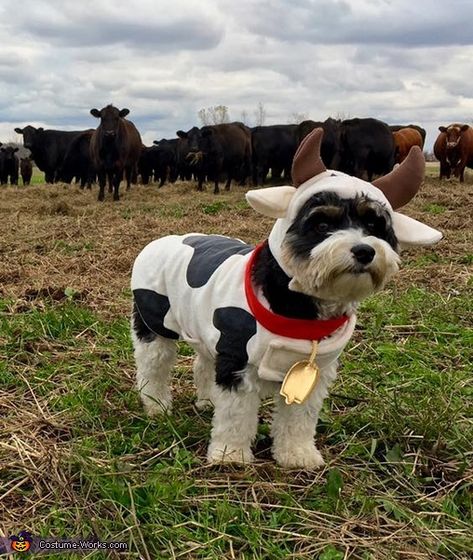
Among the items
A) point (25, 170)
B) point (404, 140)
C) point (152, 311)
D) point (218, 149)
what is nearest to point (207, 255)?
point (152, 311)

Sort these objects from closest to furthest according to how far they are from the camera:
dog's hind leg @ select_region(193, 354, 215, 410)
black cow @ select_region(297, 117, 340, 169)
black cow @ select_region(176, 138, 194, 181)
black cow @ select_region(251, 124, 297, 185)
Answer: dog's hind leg @ select_region(193, 354, 215, 410) → black cow @ select_region(297, 117, 340, 169) → black cow @ select_region(251, 124, 297, 185) → black cow @ select_region(176, 138, 194, 181)

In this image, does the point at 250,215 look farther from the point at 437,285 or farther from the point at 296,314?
the point at 296,314

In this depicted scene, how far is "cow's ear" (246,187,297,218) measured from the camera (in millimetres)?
2658

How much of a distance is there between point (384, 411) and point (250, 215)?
8.30m

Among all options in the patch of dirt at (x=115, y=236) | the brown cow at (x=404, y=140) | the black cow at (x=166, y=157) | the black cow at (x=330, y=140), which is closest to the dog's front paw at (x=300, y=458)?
the patch of dirt at (x=115, y=236)

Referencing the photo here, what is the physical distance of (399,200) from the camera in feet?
9.11

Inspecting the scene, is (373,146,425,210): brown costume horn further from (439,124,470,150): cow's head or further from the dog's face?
(439,124,470,150): cow's head

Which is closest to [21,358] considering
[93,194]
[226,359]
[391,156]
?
[226,359]

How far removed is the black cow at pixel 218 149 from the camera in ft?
65.0

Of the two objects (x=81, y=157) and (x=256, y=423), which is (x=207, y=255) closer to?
(x=256, y=423)

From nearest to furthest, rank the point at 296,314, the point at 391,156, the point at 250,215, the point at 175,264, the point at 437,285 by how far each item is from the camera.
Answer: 1. the point at 296,314
2. the point at 175,264
3. the point at 437,285
4. the point at 250,215
5. the point at 391,156

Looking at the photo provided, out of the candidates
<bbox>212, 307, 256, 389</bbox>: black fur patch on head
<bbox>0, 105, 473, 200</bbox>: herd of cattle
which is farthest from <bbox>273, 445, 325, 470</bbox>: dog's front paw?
<bbox>0, 105, 473, 200</bbox>: herd of cattle

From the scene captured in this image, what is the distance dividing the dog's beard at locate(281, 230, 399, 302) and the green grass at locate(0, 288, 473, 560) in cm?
85

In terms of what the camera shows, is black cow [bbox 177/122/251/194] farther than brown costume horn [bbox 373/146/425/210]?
Yes
